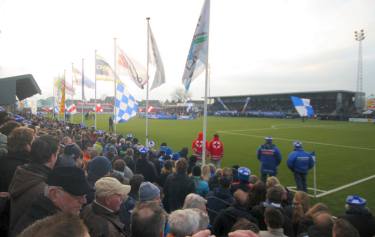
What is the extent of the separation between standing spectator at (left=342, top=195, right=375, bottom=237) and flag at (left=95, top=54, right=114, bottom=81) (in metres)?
16.8

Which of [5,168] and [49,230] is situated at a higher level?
[49,230]

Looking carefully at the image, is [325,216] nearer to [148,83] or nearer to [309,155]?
[309,155]

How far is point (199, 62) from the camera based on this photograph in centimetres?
970

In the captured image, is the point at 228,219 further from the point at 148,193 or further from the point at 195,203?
the point at 148,193

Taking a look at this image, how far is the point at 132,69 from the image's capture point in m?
15.3

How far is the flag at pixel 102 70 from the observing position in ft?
61.7

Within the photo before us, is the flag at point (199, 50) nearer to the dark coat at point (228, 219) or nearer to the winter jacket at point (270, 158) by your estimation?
the winter jacket at point (270, 158)

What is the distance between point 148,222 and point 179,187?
3076 mm

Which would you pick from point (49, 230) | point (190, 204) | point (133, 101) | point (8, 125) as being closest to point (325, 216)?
point (190, 204)

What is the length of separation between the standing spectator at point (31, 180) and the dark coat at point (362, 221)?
3.99 metres

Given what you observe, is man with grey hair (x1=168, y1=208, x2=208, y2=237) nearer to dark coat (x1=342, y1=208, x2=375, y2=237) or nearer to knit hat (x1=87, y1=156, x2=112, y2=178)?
knit hat (x1=87, y1=156, x2=112, y2=178)

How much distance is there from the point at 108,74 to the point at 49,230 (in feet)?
61.2

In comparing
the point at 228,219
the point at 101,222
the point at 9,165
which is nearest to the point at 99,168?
the point at 9,165

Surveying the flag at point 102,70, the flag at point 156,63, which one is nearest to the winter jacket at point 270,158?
the flag at point 156,63
